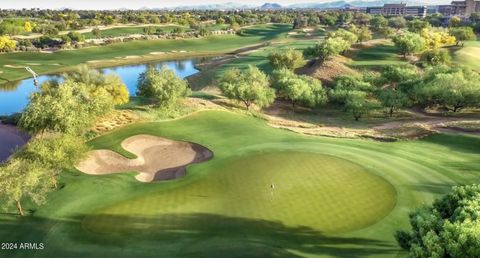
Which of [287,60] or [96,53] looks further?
[96,53]

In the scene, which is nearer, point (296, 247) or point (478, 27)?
point (296, 247)

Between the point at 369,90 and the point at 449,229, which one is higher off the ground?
the point at 449,229

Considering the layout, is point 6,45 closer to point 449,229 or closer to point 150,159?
point 150,159

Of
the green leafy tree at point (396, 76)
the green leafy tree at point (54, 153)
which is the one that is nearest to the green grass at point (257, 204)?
the green leafy tree at point (54, 153)

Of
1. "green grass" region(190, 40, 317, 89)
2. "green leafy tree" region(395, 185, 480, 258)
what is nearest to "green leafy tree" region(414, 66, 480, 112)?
"green grass" region(190, 40, 317, 89)

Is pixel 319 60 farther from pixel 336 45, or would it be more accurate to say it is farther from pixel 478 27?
pixel 478 27

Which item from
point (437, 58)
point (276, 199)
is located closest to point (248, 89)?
point (276, 199)

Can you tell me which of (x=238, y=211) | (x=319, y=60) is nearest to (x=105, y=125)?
(x=238, y=211)
